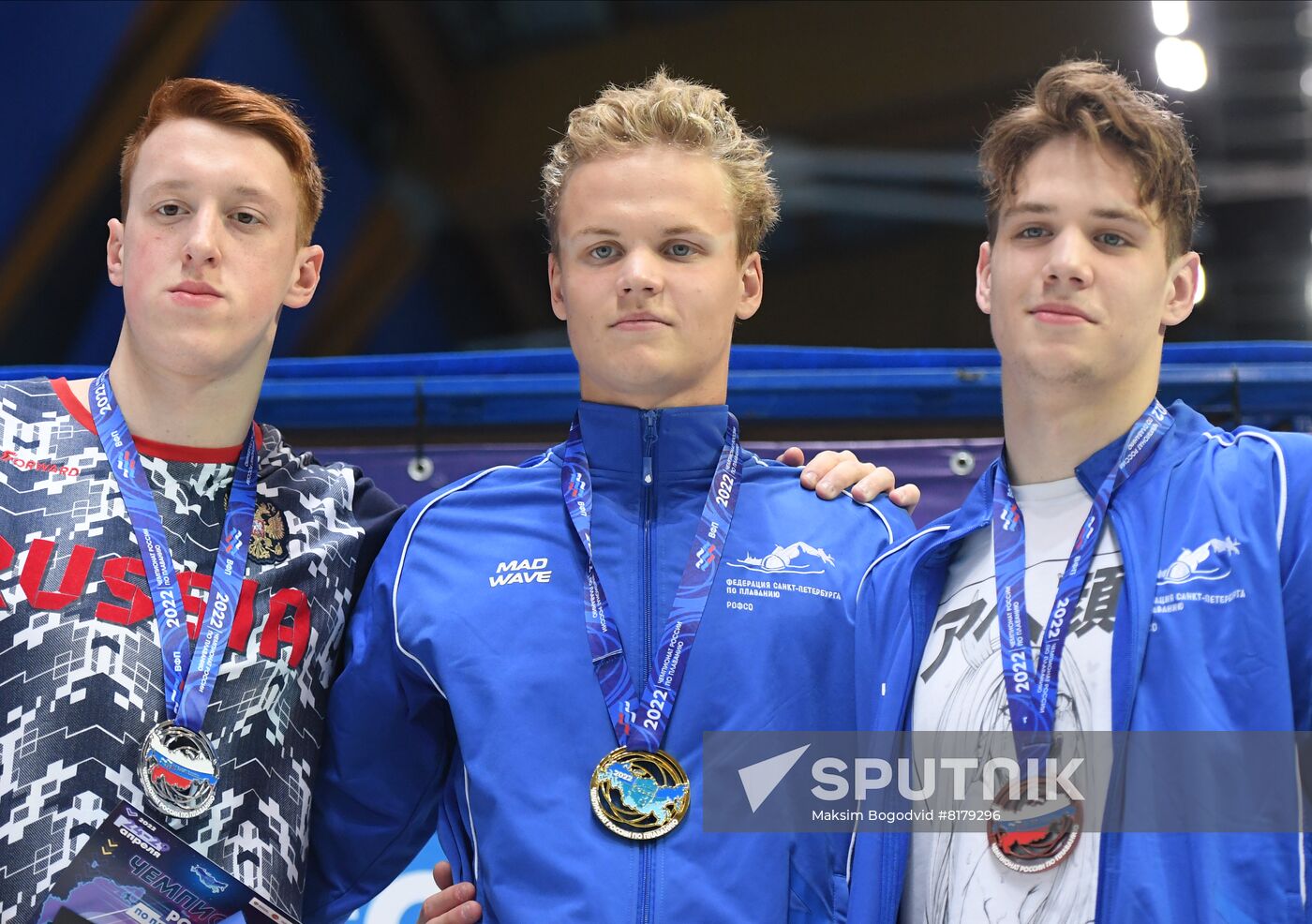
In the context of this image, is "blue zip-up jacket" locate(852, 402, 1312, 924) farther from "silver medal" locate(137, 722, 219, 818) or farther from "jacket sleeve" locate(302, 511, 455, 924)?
"silver medal" locate(137, 722, 219, 818)

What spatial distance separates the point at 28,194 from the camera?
21.9ft

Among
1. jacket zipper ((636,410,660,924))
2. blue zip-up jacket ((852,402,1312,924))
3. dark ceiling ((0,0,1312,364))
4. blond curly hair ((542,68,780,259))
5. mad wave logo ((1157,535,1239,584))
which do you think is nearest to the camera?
blue zip-up jacket ((852,402,1312,924))

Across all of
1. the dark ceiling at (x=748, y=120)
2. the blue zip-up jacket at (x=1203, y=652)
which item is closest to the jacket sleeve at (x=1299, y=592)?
the blue zip-up jacket at (x=1203, y=652)

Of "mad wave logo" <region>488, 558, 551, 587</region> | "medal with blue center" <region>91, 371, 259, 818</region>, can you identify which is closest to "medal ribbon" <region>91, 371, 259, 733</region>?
"medal with blue center" <region>91, 371, 259, 818</region>

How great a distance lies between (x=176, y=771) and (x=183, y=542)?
43cm

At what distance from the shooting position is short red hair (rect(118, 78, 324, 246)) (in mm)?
2533

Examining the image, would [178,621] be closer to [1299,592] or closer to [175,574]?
[175,574]

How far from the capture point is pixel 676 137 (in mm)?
2502

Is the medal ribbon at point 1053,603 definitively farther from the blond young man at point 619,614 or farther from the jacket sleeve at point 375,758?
the jacket sleeve at point 375,758

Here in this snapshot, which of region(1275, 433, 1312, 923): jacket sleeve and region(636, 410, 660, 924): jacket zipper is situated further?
region(636, 410, 660, 924): jacket zipper

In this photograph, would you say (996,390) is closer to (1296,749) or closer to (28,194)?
(1296,749)

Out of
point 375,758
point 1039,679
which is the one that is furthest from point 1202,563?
point 375,758

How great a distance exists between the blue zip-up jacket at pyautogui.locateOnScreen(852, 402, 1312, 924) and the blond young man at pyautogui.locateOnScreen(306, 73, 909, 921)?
253mm

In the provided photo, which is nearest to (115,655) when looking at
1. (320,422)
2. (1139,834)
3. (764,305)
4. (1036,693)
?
(320,422)
